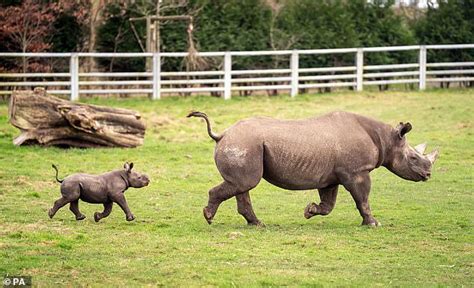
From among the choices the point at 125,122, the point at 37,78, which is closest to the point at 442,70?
the point at 37,78

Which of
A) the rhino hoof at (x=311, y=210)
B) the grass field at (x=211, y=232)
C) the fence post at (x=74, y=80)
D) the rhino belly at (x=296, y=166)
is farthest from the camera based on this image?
the fence post at (x=74, y=80)

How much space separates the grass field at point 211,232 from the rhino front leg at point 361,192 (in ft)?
0.76

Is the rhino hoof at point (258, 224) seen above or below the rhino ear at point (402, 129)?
below

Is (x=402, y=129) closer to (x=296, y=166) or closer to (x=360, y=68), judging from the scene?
(x=296, y=166)

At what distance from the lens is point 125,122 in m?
22.9

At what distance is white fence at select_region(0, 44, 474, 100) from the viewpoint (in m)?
30.9

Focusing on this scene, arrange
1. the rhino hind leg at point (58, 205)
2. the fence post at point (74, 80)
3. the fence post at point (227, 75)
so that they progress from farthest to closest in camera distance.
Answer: the fence post at point (227, 75) < the fence post at point (74, 80) < the rhino hind leg at point (58, 205)

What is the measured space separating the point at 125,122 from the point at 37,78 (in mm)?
10323

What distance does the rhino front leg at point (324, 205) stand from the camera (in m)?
15.6

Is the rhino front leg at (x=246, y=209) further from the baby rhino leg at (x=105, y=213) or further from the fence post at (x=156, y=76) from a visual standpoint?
the fence post at (x=156, y=76)

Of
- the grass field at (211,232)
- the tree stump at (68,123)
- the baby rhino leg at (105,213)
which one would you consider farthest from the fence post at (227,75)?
the baby rhino leg at (105,213)

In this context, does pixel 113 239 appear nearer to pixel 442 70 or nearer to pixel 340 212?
pixel 340 212

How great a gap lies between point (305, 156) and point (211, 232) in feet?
5.28

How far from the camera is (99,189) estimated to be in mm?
15172
